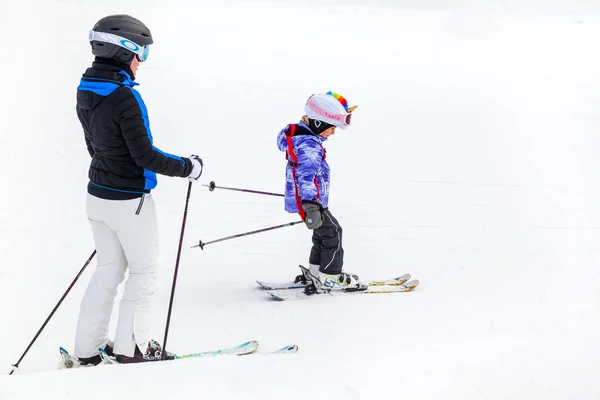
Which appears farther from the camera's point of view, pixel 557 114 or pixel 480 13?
pixel 480 13

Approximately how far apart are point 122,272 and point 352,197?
416 cm

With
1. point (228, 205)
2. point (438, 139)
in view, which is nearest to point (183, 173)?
point (228, 205)

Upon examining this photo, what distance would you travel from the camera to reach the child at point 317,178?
500 centimetres

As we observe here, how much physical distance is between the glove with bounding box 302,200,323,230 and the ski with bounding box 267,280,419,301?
25.3 inches

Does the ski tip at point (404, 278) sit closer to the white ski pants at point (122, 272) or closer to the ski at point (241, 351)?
the ski at point (241, 351)

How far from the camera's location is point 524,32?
1424 cm

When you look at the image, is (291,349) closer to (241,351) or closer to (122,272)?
(241,351)

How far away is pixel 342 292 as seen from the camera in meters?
5.43

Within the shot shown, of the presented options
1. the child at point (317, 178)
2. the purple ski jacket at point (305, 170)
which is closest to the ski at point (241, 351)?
the child at point (317, 178)

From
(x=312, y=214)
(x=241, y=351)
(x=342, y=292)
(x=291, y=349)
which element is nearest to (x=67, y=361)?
(x=241, y=351)

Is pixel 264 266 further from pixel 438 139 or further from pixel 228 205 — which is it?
pixel 438 139

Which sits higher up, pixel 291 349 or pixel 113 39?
pixel 113 39

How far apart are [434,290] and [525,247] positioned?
1409 millimetres

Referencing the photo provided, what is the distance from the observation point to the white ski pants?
3.67 meters
